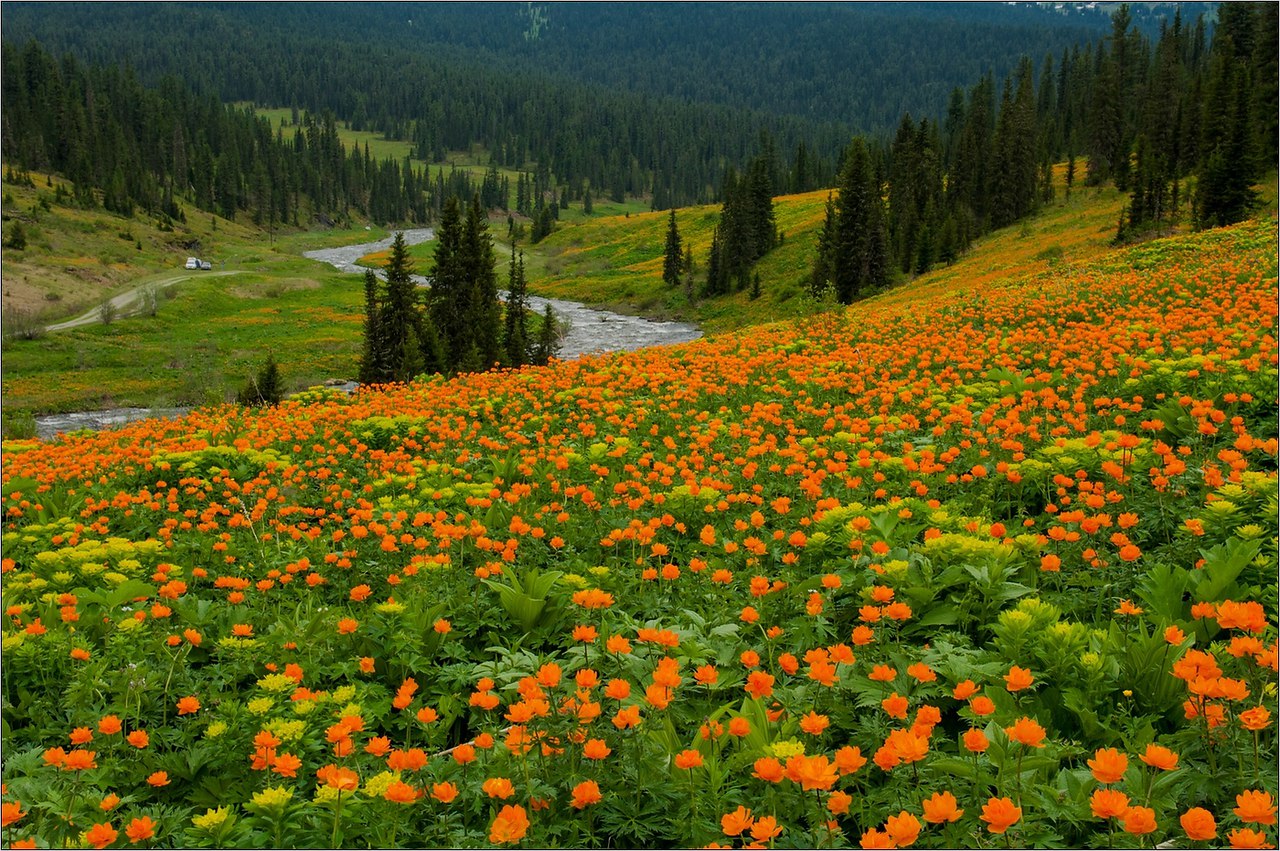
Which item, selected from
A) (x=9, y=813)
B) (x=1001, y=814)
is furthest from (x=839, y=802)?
A: (x=9, y=813)

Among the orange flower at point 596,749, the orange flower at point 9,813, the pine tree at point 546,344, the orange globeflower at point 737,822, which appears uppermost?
the orange flower at point 596,749

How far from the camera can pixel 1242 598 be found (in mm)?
3850

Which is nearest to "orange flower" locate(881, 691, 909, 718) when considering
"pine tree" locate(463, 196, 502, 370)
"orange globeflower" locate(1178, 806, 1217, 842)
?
"orange globeflower" locate(1178, 806, 1217, 842)

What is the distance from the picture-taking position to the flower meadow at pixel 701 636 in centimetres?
287

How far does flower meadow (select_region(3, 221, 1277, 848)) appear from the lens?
287cm

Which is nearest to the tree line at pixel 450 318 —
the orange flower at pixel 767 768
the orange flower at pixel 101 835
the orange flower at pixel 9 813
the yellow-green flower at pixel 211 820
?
the orange flower at pixel 9 813

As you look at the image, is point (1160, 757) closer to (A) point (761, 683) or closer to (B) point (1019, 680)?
(B) point (1019, 680)

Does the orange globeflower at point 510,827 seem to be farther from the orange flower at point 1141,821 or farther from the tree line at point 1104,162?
the tree line at point 1104,162

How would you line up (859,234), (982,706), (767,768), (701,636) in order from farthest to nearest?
(859,234)
(701,636)
(982,706)
(767,768)

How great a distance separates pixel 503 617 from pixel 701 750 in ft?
6.55

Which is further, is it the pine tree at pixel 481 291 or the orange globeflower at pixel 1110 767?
the pine tree at pixel 481 291

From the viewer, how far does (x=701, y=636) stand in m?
4.10

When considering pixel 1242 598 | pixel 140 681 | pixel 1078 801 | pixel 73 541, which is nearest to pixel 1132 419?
pixel 1242 598

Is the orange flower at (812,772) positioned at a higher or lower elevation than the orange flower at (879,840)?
higher
